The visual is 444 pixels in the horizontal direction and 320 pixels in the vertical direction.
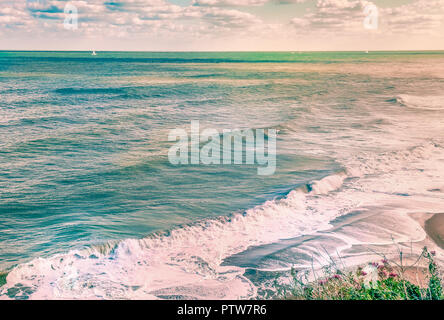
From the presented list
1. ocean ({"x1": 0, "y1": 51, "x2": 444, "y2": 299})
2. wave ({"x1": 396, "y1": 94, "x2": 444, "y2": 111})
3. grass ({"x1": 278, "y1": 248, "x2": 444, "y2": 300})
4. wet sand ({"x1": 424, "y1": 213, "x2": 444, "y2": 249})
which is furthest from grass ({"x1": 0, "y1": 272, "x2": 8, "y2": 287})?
wave ({"x1": 396, "y1": 94, "x2": 444, "y2": 111})

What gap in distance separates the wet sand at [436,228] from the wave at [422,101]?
23.0m

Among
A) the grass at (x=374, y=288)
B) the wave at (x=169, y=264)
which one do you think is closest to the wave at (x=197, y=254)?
the wave at (x=169, y=264)

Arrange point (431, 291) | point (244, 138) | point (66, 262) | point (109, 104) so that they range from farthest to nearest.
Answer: point (109, 104)
point (244, 138)
point (66, 262)
point (431, 291)

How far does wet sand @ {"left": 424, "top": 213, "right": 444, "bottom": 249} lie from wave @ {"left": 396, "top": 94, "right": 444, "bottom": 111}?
2303 cm

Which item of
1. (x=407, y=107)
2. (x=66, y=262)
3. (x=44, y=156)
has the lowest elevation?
(x=66, y=262)

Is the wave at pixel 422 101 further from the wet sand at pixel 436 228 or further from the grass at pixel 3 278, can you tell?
the grass at pixel 3 278

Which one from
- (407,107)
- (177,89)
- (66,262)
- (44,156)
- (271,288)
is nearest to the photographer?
(271,288)

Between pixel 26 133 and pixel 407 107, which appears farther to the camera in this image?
pixel 407 107

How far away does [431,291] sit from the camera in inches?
185

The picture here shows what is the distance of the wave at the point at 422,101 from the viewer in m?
30.1

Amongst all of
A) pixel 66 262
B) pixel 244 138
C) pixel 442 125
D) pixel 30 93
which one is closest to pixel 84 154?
pixel 244 138

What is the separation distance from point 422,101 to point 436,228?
2847 cm

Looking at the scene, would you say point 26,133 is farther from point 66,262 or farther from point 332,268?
point 332,268

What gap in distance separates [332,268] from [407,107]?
87.8ft
